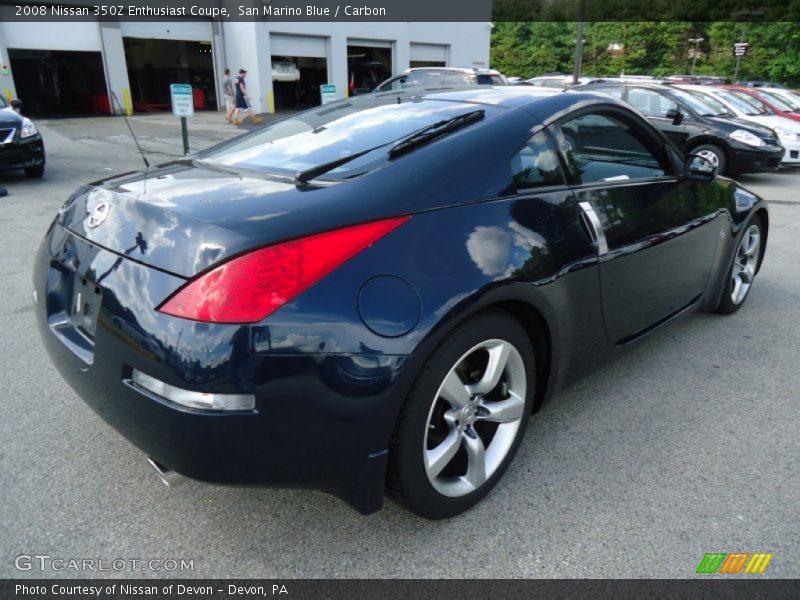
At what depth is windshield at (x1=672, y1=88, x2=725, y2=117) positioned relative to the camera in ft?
34.4

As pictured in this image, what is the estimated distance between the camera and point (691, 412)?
2.97 metres

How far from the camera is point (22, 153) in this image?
871 centimetres

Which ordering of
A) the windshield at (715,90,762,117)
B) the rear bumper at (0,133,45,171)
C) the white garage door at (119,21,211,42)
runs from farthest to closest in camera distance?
the white garage door at (119,21,211,42) < the windshield at (715,90,762,117) < the rear bumper at (0,133,45,171)

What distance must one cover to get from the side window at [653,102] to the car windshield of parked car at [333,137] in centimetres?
892

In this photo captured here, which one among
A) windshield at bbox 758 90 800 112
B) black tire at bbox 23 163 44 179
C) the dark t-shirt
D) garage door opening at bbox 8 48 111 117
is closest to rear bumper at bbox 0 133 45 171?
black tire at bbox 23 163 44 179

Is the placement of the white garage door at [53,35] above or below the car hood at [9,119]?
above

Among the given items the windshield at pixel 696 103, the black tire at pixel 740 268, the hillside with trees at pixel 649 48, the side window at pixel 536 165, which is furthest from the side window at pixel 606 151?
the hillside with trees at pixel 649 48

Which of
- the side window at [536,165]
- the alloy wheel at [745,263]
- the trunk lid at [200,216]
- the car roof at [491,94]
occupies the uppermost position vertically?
the car roof at [491,94]

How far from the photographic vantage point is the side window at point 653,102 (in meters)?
10.4

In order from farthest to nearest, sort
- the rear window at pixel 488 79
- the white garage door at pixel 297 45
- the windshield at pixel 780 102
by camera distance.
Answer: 1. the white garage door at pixel 297 45
2. the rear window at pixel 488 79
3. the windshield at pixel 780 102

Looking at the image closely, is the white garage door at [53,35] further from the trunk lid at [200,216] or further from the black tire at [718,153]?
the trunk lid at [200,216]

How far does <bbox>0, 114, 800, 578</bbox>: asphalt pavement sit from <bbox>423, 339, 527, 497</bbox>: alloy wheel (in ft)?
0.56

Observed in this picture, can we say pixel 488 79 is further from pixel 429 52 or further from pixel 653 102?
pixel 429 52

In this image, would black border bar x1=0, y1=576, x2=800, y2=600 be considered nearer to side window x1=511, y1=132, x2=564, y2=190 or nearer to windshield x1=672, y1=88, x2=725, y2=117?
side window x1=511, y1=132, x2=564, y2=190
